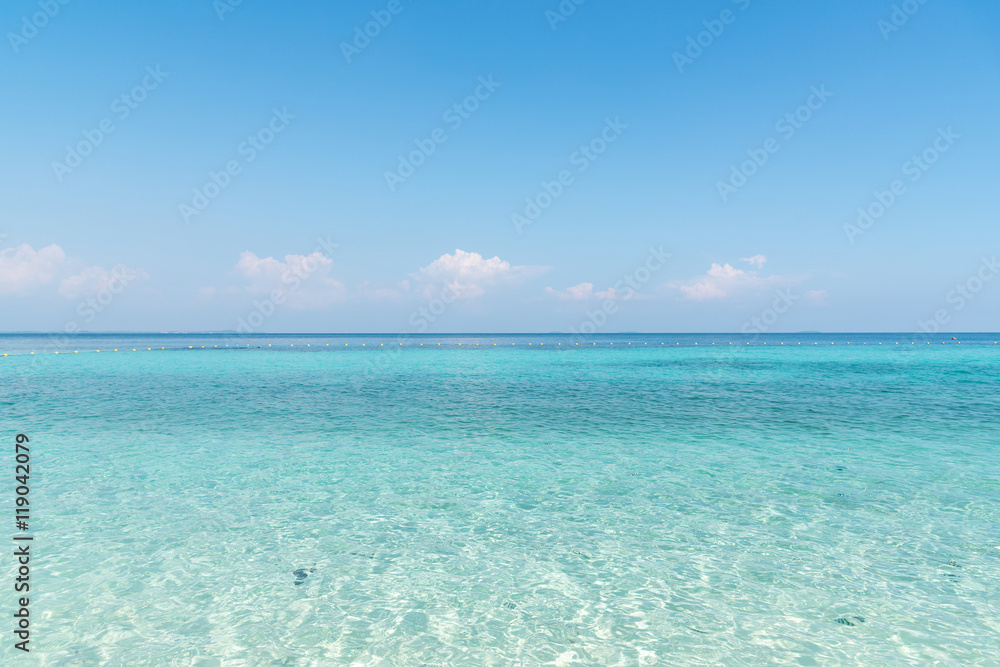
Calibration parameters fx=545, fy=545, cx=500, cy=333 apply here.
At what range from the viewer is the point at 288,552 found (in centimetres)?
762

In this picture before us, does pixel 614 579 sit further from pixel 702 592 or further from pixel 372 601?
pixel 372 601

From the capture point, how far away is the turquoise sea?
5.54 m

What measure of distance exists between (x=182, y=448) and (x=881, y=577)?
49.3 feet

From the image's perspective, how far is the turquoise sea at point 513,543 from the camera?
5.54 m

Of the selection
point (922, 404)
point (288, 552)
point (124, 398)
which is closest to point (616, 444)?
point (288, 552)

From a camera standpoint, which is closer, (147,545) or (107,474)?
(147,545)

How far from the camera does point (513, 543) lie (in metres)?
7.97

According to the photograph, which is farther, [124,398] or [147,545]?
[124,398]

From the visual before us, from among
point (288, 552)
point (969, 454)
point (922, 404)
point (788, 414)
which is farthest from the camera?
point (922, 404)

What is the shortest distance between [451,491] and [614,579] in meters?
4.42

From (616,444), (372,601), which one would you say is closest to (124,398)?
(616,444)

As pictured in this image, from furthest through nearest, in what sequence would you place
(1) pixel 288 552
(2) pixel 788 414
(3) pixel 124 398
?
1. (3) pixel 124 398
2. (2) pixel 788 414
3. (1) pixel 288 552

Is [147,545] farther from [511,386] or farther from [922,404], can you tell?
[922,404]

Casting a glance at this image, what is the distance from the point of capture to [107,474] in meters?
11.6
